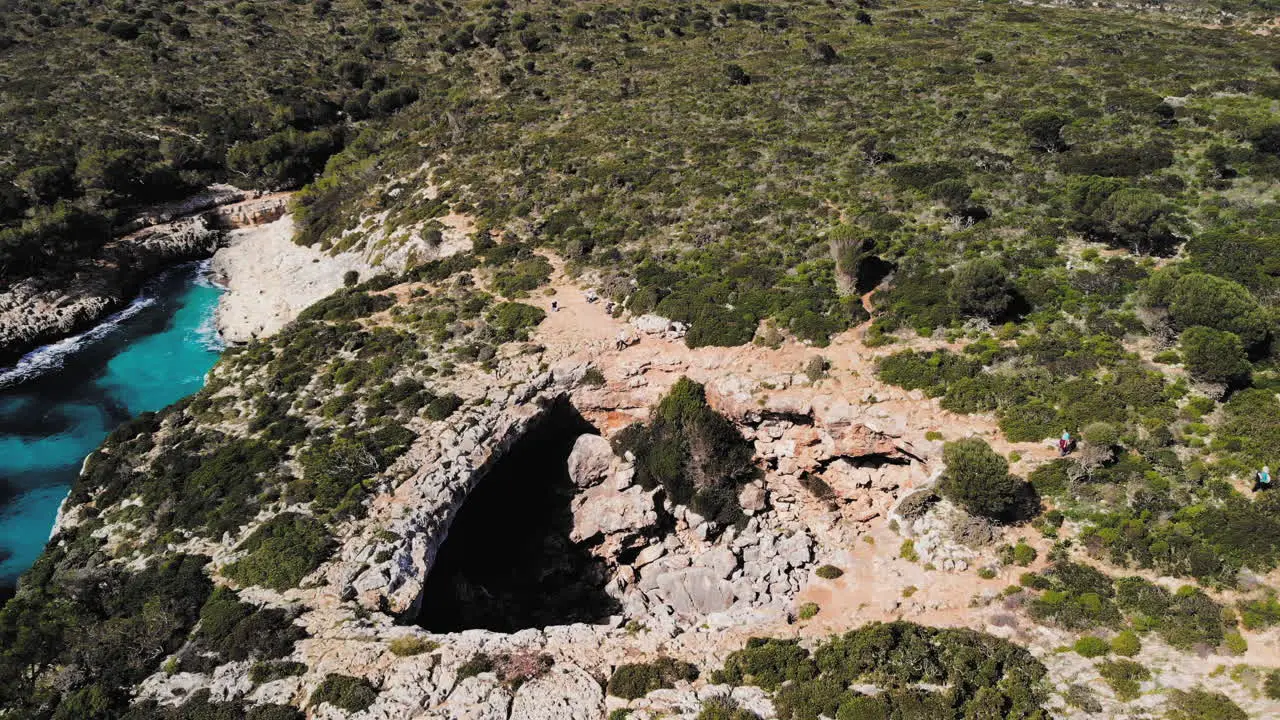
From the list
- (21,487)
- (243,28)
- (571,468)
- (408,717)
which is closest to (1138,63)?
(571,468)

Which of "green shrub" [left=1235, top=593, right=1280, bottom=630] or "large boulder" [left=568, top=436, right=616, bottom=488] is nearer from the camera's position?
"green shrub" [left=1235, top=593, right=1280, bottom=630]

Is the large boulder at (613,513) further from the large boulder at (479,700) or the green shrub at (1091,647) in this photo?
the green shrub at (1091,647)

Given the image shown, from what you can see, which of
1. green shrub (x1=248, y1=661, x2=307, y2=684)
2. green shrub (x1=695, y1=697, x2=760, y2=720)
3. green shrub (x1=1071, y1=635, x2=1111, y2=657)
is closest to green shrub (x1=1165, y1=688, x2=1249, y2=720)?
green shrub (x1=1071, y1=635, x2=1111, y2=657)

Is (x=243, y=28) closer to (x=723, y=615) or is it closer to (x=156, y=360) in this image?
(x=156, y=360)

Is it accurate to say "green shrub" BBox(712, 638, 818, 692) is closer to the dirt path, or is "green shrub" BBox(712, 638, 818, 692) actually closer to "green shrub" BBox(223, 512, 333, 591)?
the dirt path

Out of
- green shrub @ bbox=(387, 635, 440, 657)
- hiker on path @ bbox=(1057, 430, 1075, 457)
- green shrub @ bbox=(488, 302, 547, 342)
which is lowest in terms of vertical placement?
green shrub @ bbox=(387, 635, 440, 657)
